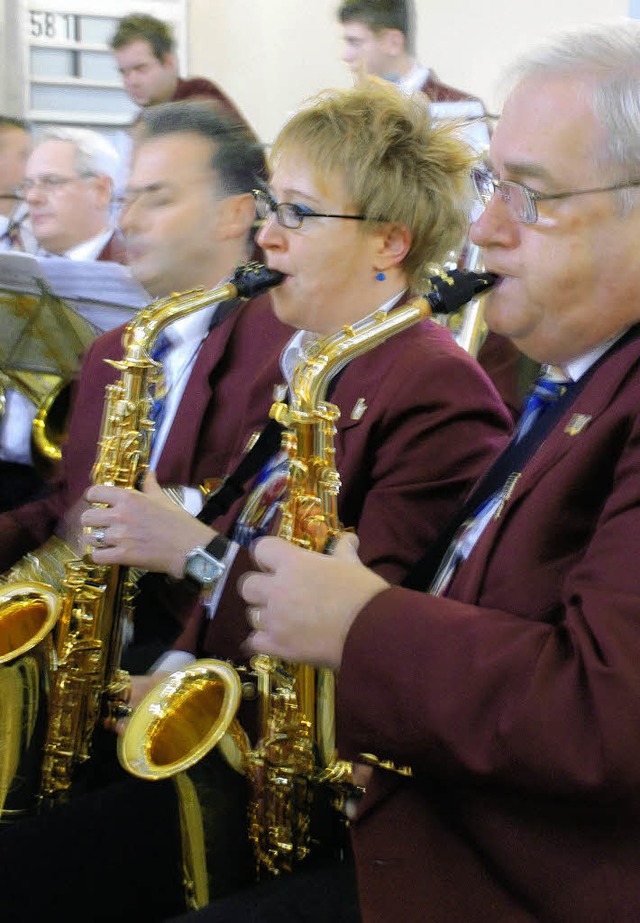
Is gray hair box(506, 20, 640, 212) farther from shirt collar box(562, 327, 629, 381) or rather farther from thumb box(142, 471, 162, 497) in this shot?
thumb box(142, 471, 162, 497)

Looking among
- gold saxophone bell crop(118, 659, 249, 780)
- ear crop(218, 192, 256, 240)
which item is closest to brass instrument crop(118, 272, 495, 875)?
gold saxophone bell crop(118, 659, 249, 780)

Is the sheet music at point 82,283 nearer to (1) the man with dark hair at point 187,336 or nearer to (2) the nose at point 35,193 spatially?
(1) the man with dark hair at point 187,336

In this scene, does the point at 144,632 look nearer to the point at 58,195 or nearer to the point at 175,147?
the point at 175,147

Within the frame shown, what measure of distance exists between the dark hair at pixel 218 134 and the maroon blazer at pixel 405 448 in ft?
3.33

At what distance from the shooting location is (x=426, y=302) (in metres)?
1.92

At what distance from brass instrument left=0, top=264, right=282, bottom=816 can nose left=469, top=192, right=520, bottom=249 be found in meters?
0.84

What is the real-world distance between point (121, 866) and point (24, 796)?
29cm

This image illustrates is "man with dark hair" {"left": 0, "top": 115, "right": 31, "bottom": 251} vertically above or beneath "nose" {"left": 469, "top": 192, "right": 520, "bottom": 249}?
beneath

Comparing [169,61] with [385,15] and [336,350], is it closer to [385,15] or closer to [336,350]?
[385,15]

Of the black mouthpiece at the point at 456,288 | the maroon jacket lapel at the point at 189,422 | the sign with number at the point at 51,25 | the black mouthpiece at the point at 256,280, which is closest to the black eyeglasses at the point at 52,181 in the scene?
the maroon jacket lapel at the point at 189,422

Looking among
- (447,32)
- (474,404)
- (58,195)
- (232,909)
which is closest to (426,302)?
(474,404)

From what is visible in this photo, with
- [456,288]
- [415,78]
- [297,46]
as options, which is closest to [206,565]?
[456,288]

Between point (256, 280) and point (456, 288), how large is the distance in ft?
2.15

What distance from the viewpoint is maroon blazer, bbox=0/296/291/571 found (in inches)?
105
